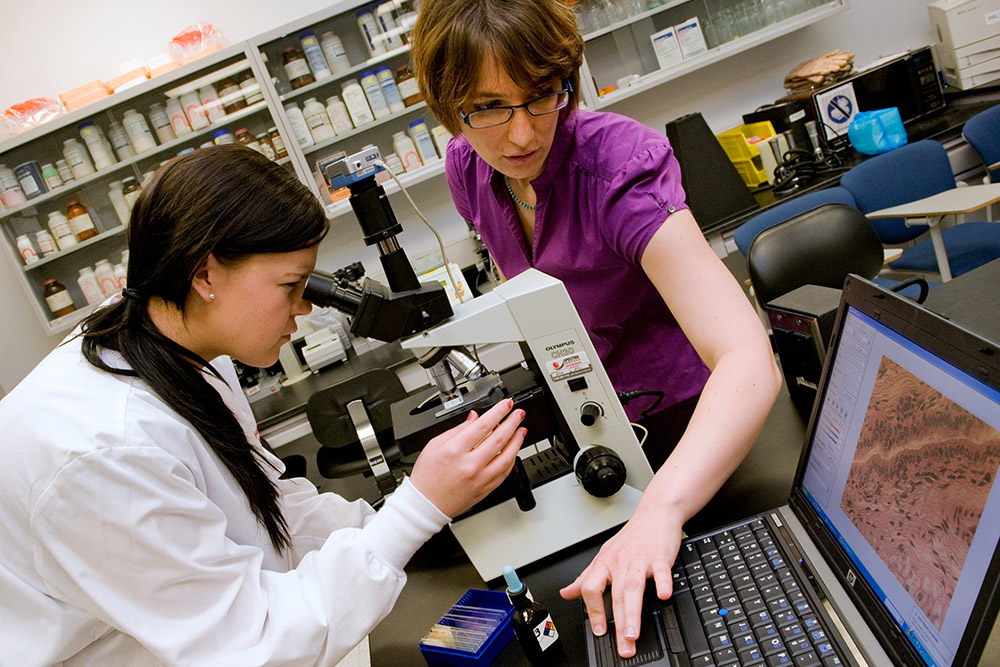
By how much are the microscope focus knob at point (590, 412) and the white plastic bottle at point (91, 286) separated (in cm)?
326

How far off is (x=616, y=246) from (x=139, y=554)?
812 mm

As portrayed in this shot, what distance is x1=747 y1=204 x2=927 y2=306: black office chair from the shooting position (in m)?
2.13

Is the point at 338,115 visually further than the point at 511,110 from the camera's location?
Yes

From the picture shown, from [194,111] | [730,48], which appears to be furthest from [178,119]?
[730,48]

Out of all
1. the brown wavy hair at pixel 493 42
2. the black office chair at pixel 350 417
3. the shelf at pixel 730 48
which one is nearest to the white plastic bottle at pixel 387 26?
the shelf at pixel 730 48

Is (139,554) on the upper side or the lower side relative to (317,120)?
lower

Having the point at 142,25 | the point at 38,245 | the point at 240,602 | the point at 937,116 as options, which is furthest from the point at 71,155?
the point at 937,116

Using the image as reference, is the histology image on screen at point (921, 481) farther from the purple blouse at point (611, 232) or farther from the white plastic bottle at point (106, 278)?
the white plastic bottle at point (106, 278)

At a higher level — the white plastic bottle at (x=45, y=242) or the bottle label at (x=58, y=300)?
the white plastic bottle at (x=45, y=242)

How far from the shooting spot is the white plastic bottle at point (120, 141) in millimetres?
3307

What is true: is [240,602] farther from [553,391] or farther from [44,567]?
[553,391]

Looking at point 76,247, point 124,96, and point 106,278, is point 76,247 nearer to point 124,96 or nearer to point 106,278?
point 106,278

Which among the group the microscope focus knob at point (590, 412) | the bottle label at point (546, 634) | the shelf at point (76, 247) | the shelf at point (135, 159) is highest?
the shelf at point (135, 159)

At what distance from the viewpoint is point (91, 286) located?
11.3 feet
